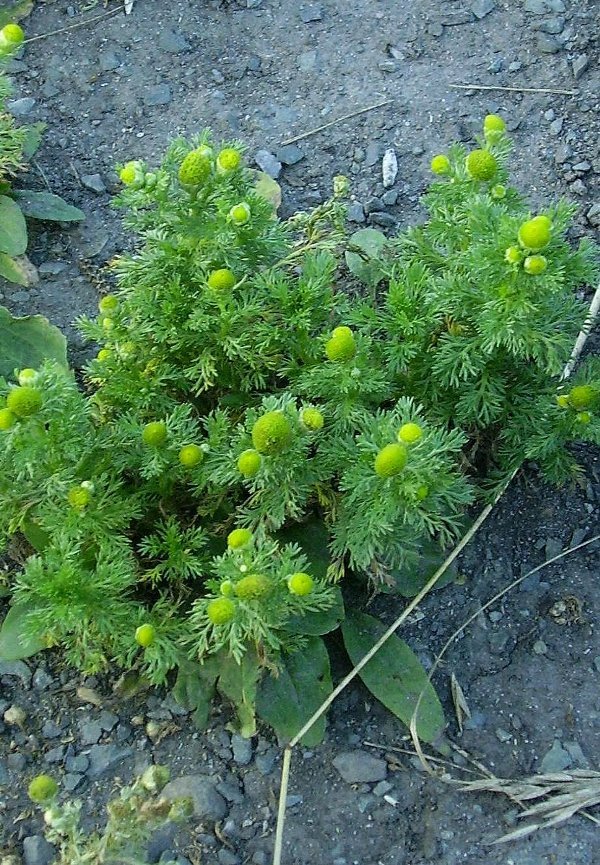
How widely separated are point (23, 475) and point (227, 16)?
2355 mm

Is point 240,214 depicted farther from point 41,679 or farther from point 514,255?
point 41,679

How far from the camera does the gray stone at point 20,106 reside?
357 centimetres

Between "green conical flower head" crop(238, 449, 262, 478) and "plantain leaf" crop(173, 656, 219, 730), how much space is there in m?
0.58

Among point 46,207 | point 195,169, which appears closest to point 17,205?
point 46,207

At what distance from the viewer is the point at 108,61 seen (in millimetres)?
3705

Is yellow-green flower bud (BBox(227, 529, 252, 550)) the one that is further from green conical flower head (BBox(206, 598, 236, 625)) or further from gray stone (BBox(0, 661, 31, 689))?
gray stone (BBox(0, 661, 31, 689))

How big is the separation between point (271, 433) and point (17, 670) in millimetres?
1045

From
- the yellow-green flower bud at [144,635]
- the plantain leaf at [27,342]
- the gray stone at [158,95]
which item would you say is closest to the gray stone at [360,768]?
the yellow-green flower bud at [144,635]

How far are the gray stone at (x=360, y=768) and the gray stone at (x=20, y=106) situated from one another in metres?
2.55

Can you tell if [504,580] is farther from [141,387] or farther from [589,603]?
[141,387]

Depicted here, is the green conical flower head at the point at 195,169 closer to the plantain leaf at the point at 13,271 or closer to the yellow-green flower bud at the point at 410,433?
the yellow-green flower bud at the point at 410,433

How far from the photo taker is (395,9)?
384 centimetres

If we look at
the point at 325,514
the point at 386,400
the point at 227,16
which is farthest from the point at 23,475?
the point at 227,16

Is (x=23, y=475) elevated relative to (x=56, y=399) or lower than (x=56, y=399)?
lower
